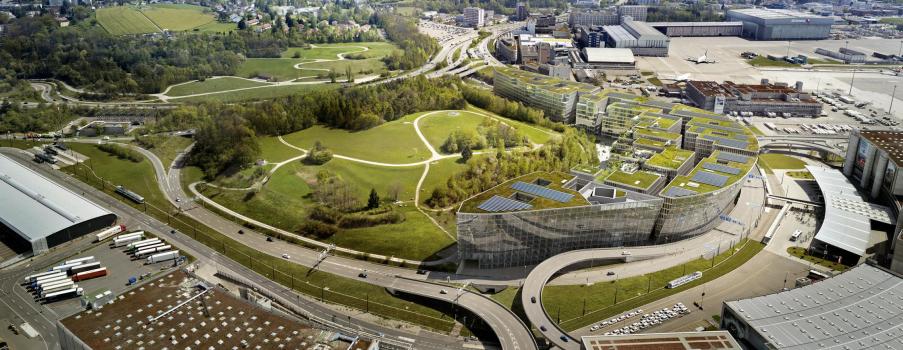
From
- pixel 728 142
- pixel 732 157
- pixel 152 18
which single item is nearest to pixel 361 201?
pixel 732 157

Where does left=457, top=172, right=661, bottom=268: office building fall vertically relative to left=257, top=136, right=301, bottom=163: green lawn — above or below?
above

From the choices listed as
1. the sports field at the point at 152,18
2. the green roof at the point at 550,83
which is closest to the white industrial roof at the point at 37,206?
the sports field at the point at 152,18

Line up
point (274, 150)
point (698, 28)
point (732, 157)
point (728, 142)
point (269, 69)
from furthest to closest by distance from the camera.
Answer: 1. point (698, 28)
2. point (269, 69)
3. point (274, 150)
4. point (728, 142)
5. point (732, 157)

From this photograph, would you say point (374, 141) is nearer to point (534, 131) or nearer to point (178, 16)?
point (534, 131)

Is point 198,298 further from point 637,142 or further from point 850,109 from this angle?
point 850,109

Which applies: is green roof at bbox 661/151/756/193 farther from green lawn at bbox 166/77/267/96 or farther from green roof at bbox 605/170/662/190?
green lawn at bbox 166/77/267/96

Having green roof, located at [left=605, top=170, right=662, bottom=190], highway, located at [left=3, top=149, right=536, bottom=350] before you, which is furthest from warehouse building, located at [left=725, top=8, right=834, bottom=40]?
highway, located at [left=3, top=149, right=536, bottom=350]
